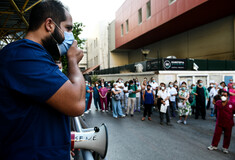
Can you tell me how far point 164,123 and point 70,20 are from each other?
8.56 m

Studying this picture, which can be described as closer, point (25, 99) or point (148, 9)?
point (25, 99)

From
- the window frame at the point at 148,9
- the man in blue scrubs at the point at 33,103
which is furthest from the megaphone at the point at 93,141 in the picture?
the window frame at the point at 148,9

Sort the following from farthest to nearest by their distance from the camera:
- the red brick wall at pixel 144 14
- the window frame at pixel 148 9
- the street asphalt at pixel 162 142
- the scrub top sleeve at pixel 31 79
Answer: the window frame at pixel 148 9
the red brick wall at pixel 144 14
the street asphalt at pixel 162 142
the scrub top sleeve at pixel 31 79

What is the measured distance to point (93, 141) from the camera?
199 centimetres

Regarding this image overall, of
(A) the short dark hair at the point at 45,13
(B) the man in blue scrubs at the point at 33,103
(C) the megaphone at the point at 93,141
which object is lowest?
(C) the megaphone at the point at 93,141

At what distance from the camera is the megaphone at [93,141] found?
6.44ft

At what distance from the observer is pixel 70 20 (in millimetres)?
1206

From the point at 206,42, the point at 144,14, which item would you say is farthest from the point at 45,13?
the point at 144,14

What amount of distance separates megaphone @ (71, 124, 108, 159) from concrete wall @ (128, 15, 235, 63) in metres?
18.9

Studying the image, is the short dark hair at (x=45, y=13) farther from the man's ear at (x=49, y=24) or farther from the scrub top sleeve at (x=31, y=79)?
the scrub top sleeve at (x=31, y=79)

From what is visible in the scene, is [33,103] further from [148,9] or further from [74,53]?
[148,9]

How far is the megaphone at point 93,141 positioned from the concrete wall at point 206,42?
62.1 feet

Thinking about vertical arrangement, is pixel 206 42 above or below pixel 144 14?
below

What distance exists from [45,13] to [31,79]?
0.44 metres
